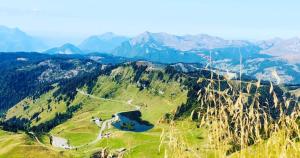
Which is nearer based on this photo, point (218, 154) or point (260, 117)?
point (218, 154)

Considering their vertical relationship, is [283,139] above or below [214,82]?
below

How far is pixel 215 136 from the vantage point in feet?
36.4

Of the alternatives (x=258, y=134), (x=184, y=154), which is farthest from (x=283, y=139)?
(x=184, y=154)

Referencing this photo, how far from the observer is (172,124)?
410 inches

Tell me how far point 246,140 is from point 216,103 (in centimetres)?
141

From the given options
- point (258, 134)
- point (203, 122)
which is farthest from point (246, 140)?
point (203, 122)

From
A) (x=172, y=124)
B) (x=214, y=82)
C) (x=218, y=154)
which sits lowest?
(x=218, y=154)

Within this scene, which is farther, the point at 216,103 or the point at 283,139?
the point at 216,103

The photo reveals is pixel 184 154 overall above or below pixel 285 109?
below

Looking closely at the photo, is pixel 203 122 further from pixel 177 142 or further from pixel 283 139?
pixel 283 139

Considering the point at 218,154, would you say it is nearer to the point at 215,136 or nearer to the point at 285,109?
the point at 215,136

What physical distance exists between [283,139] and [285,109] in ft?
3.20

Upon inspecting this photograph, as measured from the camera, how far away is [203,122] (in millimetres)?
11109

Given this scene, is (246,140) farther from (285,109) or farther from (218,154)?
(285,109)
